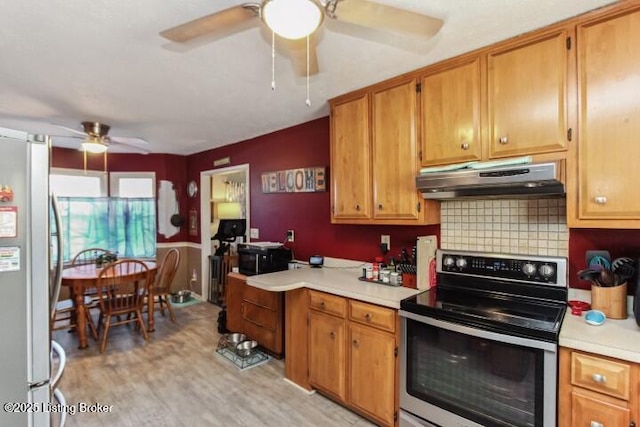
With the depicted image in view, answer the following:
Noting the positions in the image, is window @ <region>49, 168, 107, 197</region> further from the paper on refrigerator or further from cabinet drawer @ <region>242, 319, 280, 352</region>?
the paper on refrigerator

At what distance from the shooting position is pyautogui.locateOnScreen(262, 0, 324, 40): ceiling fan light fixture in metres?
1.12

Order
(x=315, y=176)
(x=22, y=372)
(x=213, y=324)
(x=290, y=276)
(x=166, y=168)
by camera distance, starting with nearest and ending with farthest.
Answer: (x=22, y=372) → (x=290, y=276) → (x=315, y=176) → (x=213, y=324) → (x=166, y=168)

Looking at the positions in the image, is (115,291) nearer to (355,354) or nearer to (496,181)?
(355,354)

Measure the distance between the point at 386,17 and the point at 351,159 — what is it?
1.34 meters

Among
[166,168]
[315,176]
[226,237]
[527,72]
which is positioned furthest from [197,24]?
[166,168]

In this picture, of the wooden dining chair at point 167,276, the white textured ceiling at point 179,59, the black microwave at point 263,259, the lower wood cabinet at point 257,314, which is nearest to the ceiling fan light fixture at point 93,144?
the white textured ceiling at point 179,59

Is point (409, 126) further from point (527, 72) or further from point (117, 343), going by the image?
point (117, 343)

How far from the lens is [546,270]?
1.86 metres

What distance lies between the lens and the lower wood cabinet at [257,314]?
119 inches

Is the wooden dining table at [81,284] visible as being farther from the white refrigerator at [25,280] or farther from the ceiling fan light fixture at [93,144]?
the white refrigerator at [25,280]

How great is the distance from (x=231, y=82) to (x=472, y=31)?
1.58m

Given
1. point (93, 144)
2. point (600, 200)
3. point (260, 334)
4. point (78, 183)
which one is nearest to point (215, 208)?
point (78, 183)

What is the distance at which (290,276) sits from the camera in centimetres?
269

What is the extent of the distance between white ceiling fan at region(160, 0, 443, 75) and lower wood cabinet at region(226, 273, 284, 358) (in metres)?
2.25
